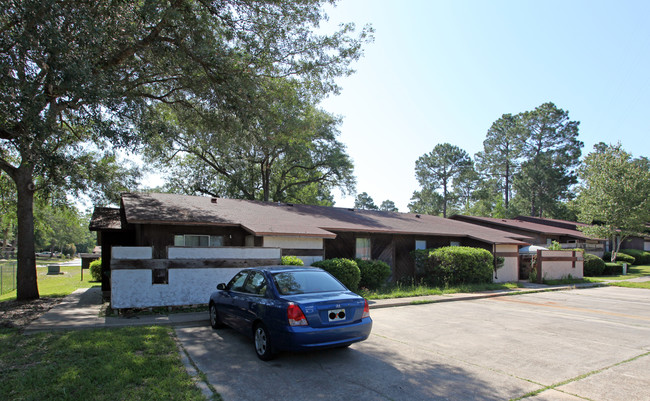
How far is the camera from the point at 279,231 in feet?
46.9

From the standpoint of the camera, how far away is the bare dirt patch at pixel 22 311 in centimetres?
939

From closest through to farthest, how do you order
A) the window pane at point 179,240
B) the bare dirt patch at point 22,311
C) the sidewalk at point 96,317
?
1. the sidewalk at point 96,317
2. the bare dirt patch at point 22,311
3. the window pane at point 179,240

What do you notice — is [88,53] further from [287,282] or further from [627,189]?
[627,189]

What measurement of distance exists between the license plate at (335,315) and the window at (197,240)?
9.97 m

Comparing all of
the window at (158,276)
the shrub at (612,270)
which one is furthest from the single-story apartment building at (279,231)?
the shrub at (612,270)

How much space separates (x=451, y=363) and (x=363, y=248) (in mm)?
12485

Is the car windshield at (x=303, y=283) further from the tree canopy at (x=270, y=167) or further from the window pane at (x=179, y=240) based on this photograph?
the tree canopy at (x=270, y=167)

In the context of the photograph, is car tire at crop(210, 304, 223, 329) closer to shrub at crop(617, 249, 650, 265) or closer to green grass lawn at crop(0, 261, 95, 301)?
green grass lawn at crop(0, 261, 95, 301)

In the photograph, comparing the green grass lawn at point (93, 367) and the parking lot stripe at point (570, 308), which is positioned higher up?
the green grass lawn at point (93, 367)

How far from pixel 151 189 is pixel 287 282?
32.9m

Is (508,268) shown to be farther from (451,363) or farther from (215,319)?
(215,319)

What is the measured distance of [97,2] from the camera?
1119 centimetres

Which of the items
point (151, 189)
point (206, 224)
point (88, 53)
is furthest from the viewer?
point (151, 189)

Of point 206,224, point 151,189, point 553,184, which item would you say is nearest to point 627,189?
point 553,184
